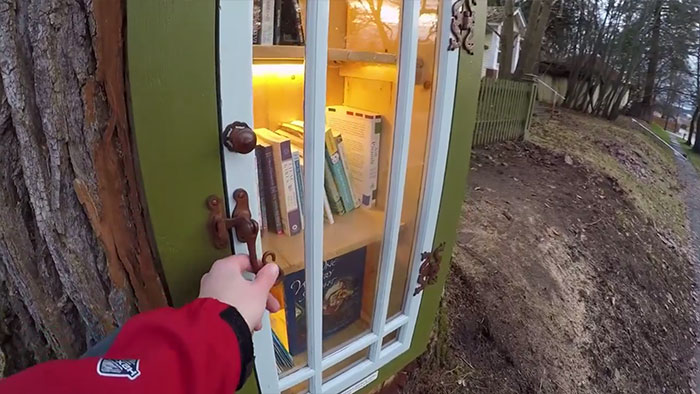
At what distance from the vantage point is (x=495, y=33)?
907 centimetres

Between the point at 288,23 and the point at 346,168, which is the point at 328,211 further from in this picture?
the point at 288,23

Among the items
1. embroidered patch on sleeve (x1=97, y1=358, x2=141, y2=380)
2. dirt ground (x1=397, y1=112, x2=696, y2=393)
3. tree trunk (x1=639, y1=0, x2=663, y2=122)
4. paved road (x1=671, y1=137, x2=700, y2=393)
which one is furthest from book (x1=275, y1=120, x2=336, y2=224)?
tree trunk (x1=639, y1=0, x2=663, y2=122)

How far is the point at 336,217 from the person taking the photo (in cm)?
130

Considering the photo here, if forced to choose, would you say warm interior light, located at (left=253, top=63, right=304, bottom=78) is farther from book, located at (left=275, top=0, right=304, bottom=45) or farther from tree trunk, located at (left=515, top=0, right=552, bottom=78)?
tree trunk, located at (left=515, top=0, right=552, bottom=78)

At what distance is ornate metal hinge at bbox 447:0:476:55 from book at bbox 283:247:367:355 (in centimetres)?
57

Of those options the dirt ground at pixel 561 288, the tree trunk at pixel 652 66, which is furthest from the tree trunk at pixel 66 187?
the tree trunk at pixel 652 66

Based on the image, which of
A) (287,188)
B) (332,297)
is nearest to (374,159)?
(287,188)

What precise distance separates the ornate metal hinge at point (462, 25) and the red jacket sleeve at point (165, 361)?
30.2 inches

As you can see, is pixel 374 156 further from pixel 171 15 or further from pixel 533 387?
pixel 533 387

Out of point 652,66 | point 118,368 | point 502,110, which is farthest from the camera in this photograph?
point 652,66

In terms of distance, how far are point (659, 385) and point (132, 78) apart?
3.21 metres

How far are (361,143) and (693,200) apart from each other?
23.2 feet

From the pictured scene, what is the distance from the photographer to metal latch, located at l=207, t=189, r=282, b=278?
83cm

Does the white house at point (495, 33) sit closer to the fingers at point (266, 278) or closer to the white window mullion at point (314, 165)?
the white window mullion at point (314, 165)
